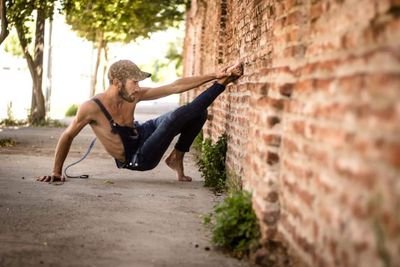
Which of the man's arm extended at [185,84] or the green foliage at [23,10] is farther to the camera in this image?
the green foliage at [23,10]

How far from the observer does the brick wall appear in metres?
2.00

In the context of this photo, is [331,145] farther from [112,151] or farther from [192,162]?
[192,162]

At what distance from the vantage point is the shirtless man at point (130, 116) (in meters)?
5.90

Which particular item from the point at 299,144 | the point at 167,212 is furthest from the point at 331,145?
the point at 167,212

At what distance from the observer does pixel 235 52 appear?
672 centimetres

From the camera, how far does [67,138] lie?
5969 mm

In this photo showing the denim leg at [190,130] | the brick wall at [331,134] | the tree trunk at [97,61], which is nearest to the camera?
the brick wall at [331,134]

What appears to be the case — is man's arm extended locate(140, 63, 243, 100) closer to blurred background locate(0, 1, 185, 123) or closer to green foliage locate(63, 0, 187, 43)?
blurred background locate(0, 1, 185, 123)

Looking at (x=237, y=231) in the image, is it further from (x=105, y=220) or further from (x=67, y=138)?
(x=67, y=138)

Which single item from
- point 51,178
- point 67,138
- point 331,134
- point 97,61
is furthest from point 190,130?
point 97,61

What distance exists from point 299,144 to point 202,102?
2.99 m

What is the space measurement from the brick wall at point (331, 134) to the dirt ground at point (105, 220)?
0.60m

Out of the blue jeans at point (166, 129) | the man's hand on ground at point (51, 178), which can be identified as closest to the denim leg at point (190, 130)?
the blue jeans at point (166, 129)

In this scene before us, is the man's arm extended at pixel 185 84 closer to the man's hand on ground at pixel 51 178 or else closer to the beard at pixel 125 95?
the beard at pixel 125 95
